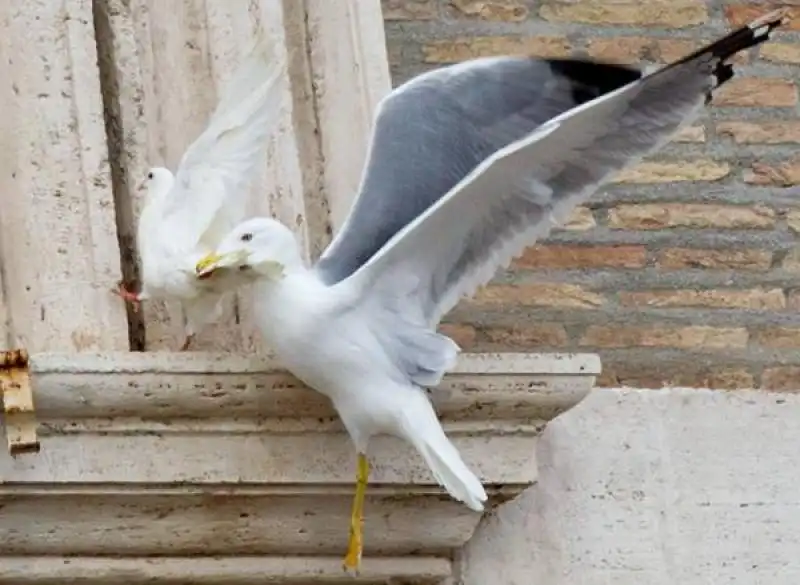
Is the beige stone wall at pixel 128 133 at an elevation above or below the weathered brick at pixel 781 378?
above

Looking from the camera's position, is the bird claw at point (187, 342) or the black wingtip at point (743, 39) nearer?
the black wingtip at point (743, 39)

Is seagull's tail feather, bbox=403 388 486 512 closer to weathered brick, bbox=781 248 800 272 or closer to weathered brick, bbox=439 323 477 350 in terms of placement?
weathered brick, bbox=439 323 477 350

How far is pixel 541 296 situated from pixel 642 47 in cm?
28

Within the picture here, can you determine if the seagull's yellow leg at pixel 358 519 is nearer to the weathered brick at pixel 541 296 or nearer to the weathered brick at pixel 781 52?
the weathered brick at pixel 541 296

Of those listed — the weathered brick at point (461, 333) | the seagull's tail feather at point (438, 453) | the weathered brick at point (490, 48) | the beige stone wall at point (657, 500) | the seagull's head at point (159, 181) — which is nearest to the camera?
the seagull's tail feather at point (438, 453)

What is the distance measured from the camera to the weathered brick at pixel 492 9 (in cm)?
231

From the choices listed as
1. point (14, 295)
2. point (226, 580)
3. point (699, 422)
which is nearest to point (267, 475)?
point (226, 580)

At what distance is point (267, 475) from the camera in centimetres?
182

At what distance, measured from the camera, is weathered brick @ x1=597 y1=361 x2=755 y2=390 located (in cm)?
218

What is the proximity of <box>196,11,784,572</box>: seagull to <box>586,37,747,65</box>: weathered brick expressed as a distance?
0.48m

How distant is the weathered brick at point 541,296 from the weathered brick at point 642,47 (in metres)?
0.25

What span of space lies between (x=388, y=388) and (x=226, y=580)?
23 centimetres

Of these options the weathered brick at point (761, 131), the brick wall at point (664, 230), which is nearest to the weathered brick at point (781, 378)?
the brick wall at point (664, 230)

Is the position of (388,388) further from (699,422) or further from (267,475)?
(699,422)
